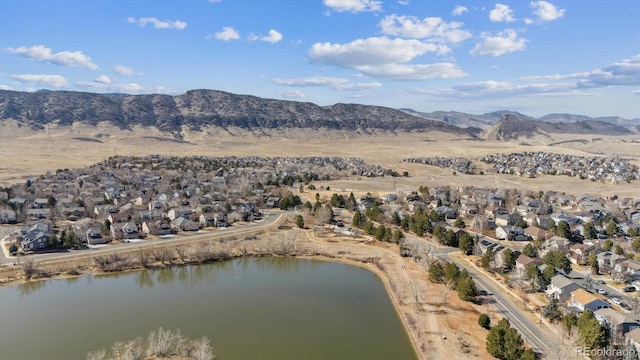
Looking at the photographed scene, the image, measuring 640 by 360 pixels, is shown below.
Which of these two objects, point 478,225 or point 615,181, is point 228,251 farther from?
point 615,181

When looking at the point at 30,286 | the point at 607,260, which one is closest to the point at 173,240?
the point at 30,286

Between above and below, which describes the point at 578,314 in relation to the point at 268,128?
below

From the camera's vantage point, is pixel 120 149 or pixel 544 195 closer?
pixel 544 195

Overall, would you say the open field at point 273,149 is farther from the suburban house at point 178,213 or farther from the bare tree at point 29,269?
the bare tree at point 29,269

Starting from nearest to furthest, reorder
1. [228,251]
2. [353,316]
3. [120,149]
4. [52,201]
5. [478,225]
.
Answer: [353,316], [228,251], [478,225], [52,201], [120,149]

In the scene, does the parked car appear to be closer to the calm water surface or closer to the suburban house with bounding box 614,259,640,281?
the suburban house with bounding box 614,259,640,281

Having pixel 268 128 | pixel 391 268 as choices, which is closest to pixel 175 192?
pixel 391 268

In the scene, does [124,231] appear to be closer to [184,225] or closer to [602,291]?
[184,225]
